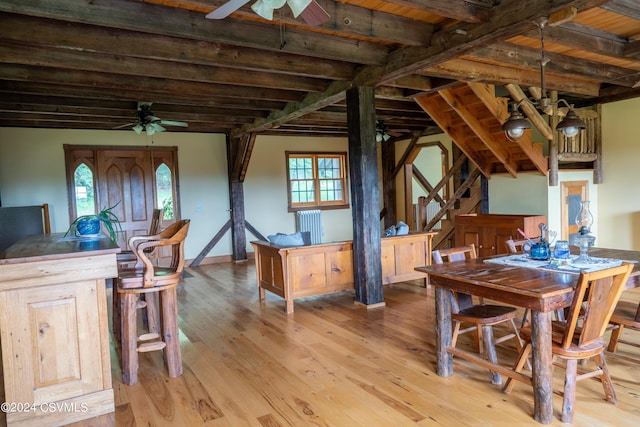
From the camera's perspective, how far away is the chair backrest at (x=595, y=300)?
2188 millimetres

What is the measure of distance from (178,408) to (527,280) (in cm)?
234

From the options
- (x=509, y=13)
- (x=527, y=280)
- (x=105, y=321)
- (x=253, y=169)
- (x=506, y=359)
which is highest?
(x=509, y=13)

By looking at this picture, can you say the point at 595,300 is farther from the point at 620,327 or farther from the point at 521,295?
the point at 620,327

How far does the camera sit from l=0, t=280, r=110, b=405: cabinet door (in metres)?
2.45

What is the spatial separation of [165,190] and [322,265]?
438cm

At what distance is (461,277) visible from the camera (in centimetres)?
270

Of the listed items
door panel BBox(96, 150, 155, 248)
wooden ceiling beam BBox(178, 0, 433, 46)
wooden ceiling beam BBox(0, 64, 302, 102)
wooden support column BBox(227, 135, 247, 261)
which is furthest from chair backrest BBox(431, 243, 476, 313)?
door panel BBox(96, 150, 155, 248)

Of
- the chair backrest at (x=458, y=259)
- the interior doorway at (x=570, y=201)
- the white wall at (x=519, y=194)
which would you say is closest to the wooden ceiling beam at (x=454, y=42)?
the chair backrest at (x=458, y=259)

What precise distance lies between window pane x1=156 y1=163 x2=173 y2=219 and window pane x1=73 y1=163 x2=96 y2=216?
111 centimetres

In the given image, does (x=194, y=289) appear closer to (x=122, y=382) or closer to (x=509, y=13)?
(x=122, y=382)

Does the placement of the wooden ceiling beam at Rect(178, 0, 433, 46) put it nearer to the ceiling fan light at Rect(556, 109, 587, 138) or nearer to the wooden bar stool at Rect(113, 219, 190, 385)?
the ceiling fan light at Rect(556, 109, 587, 138)

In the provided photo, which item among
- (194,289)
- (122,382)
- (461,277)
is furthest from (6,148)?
(461,277)

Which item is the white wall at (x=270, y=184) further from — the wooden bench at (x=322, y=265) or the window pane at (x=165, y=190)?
the wooden bench at (x=322, y=265)

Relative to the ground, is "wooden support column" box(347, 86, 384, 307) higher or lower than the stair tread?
higher
